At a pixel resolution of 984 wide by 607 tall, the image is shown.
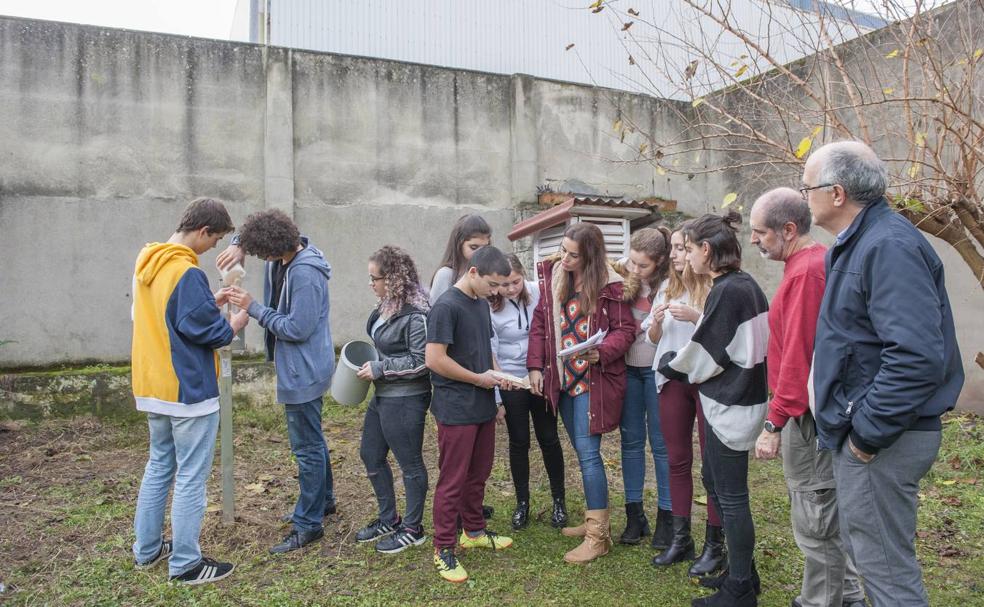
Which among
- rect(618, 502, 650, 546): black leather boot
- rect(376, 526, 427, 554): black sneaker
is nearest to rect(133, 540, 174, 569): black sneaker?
rect(376, 526, 427, 554): black sneaker

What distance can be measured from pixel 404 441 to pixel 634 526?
1.47m

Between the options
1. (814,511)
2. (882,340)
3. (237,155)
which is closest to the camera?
(882,340)

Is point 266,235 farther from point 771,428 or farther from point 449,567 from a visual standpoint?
point 771,428

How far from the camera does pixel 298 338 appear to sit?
12.3ft

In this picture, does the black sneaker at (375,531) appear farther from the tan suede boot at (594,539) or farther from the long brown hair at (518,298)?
the long brown hair at (518,298)

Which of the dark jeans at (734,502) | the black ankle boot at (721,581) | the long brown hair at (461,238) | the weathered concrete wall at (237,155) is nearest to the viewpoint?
the dark jeans at (734,502)

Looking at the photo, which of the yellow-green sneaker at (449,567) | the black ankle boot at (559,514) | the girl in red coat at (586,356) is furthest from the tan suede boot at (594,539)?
the yellow-green sneaker at (449,567)

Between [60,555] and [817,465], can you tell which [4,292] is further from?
[817,465]

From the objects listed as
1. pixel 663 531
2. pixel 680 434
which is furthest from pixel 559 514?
pixel 680 434

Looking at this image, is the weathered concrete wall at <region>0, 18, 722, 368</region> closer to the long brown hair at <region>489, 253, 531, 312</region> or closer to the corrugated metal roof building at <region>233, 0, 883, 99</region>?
the corrugated metal roof building at <region>233, 0, 883, 99</region>

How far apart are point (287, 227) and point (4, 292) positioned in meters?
5.00

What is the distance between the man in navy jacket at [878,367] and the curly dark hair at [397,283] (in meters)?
2.25

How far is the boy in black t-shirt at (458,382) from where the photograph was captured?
138 inches

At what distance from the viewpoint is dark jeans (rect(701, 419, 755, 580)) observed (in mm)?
2986
